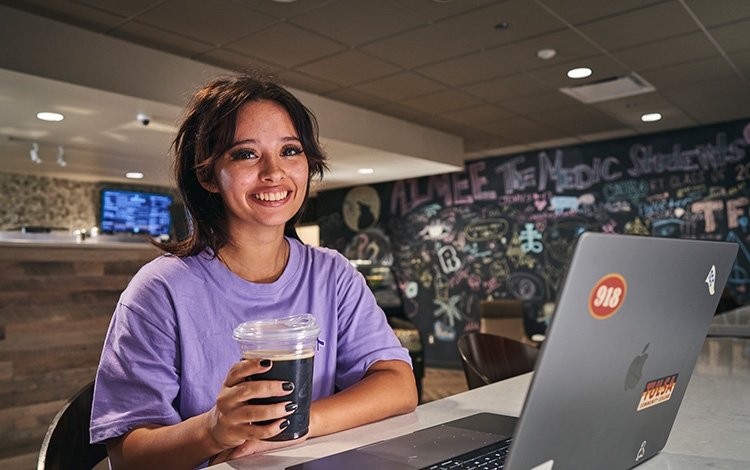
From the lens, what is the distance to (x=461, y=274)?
8555mm

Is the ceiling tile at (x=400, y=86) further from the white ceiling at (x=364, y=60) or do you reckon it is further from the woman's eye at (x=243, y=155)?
the woman's eye at (x=243, y=155)

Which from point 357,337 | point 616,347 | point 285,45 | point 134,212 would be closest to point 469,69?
point 285,45

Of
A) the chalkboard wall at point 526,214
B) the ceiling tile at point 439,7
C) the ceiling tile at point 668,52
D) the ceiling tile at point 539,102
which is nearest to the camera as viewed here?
the ceiling tile at point 439,7

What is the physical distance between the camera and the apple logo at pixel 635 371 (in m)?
0.73

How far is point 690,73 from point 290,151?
4.66 m

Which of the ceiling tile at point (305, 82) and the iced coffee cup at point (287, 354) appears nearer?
the iced coffee cup at point (287, 354)

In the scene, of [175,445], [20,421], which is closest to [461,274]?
[20,421]

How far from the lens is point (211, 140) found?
133cm

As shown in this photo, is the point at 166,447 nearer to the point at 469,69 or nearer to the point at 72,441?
the point at 72,441

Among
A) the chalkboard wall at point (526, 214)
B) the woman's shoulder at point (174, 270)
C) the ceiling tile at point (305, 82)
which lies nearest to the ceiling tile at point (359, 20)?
the ceiling tile at point (305, 82)

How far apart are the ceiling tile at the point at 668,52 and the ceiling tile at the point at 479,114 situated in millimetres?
1474

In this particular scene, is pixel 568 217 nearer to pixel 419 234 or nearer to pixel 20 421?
pixel 419 234

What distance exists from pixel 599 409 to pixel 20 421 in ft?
11.9

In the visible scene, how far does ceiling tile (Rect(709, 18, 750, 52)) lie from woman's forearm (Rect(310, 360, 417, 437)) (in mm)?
3818
